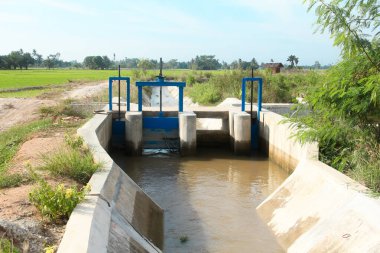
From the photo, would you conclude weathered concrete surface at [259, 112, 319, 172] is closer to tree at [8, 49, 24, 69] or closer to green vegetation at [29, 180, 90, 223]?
green vegetation at [29, 180, 90, 223]

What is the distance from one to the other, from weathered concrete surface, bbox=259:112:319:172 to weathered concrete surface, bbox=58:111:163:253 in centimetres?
364

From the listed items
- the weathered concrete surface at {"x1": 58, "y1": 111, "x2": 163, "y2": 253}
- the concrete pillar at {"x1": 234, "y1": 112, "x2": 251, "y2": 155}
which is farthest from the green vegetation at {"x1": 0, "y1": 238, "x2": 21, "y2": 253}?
the concrete pillar at {"x1": 234, "y1": 112, "x2": 251, "y2": 155}

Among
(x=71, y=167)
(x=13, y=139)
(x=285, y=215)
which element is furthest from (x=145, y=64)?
(x=71, y=167)

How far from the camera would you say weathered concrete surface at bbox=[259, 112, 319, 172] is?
1141 cm

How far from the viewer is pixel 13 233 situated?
182 inches

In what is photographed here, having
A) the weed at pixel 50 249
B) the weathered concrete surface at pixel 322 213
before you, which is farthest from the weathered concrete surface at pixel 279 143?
the weed at pixel 50 249

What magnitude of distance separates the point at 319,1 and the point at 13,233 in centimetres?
573

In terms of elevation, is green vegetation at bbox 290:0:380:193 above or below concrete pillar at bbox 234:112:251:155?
above

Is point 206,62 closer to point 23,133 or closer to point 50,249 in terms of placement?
point 23,133

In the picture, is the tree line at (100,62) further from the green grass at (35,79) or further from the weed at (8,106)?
the weed at (8,106)

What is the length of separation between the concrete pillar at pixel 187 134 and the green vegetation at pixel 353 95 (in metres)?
6.60

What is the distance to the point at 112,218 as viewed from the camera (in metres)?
5.88

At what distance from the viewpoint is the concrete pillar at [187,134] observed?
14.5 metres

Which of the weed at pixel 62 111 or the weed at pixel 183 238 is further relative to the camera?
the weed at pixel 62 111
